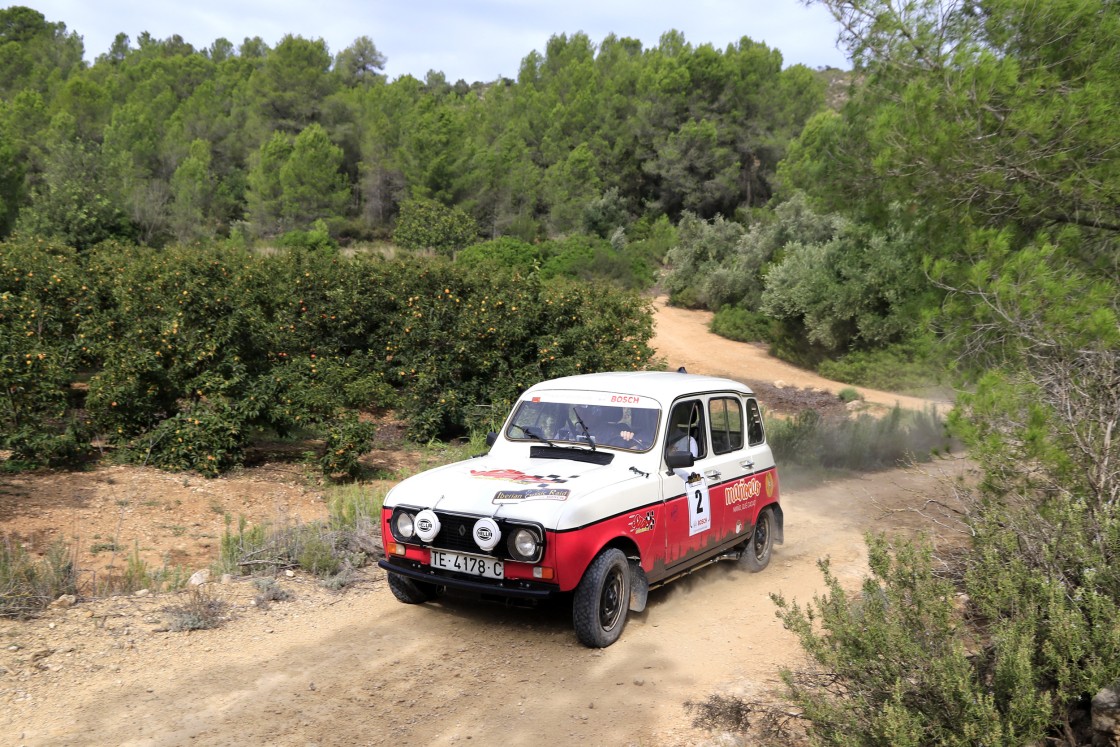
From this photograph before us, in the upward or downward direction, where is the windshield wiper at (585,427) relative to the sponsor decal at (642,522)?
upward

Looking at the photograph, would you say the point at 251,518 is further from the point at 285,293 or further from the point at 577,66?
the point at 577,66

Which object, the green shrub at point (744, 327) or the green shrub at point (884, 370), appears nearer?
the green shrub at point (884, 370)

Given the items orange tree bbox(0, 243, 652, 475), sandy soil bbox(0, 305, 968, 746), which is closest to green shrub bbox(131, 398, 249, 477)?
orange tree bbox(0, 243, 652, 475)

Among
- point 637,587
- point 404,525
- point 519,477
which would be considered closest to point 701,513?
point 637,587

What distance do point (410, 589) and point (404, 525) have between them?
78 centimetres

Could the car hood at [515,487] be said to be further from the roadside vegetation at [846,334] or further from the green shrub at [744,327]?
the green shrub at [744,327]

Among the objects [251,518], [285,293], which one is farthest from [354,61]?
[251,518]

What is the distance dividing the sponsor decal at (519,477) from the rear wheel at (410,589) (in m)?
0.97

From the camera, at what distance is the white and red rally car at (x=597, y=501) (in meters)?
5.78

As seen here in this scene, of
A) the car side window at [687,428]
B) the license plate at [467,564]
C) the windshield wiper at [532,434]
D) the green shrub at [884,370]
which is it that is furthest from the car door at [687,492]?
the green shrub at [884,370]

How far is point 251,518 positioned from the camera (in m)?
10.8

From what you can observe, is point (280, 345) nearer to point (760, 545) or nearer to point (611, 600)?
point (760, 545)

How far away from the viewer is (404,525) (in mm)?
6195

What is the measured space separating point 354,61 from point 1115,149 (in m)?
76.4
